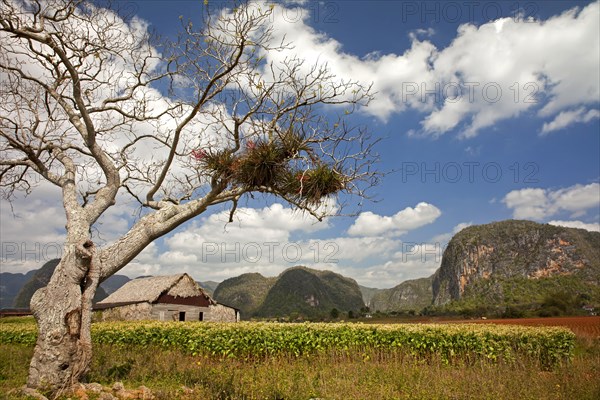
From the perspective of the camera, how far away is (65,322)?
7.77 meters

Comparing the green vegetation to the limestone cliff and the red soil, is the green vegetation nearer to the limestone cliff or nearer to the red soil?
the red soil

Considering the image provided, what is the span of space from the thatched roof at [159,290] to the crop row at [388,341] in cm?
1911

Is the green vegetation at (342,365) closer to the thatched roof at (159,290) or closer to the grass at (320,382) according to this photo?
the grass at (320,382)

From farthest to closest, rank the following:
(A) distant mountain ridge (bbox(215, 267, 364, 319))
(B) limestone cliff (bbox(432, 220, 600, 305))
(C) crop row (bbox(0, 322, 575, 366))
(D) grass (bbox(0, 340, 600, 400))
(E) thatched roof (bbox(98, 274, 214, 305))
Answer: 1. (A) distant mountain ridge (bbox(215, 267, 364, 319))
2. (B) limestone cliff (bbox(432, 220, 600, 305))
3. (E) thatched roof (bbox(98, 274, 214, 305))
4. (C) crop row (bbox(0, 322, 575, 366))
5. (D) grass (bbox(0, 340, 600, 400))

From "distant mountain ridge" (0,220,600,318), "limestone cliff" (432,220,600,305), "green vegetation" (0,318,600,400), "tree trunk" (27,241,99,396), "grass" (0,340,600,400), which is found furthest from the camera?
"limestone cliff" (432,220,600,305)

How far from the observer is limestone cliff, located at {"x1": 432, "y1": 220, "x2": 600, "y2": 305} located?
118812 mm

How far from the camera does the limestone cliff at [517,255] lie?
11881 centimetres

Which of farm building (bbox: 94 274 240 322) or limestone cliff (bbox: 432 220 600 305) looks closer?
farm building (bbox: 94 274 240 322)

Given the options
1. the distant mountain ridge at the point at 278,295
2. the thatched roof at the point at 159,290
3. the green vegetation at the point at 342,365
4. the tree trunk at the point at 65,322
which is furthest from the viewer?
the distant mountain ridge at the point at 278,295

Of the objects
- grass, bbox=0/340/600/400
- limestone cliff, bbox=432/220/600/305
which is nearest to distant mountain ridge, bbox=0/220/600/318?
limestone cliff, bbox=432/220/600/305

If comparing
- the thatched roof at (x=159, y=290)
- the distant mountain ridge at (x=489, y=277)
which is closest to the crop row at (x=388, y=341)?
the thatched roof at (x=159, y=290)

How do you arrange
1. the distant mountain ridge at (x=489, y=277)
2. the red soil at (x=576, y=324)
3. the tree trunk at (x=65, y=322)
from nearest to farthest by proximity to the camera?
the tree trunk at (x=65, y=322)
the red soil at (x=576, y=324)
the distant mountain ridge at (x=489, y=277)

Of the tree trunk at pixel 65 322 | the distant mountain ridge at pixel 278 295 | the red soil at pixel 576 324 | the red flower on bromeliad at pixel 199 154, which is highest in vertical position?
the red flower on bromeliad at pixel 199 154

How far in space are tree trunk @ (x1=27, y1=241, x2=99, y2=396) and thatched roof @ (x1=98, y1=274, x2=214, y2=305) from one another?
87.5 feet
